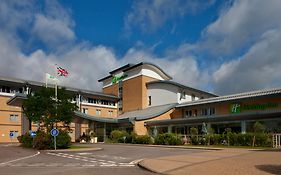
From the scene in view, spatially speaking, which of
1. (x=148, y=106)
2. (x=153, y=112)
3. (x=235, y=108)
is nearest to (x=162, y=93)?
(x=148, y=106)

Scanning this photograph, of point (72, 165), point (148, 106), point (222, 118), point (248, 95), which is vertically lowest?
point (72, 165)

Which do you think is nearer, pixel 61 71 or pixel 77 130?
pixel 61 71

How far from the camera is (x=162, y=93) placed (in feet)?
189

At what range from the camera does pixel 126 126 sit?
54.3m

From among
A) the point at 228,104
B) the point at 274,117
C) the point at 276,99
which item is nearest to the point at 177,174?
the point at 274,117

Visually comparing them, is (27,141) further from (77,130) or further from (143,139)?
(77,130)

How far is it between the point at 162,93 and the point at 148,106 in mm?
3759

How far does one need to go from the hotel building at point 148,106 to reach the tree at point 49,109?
1392 cm

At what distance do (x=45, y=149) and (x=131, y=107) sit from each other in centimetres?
3158

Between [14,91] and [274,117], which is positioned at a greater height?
[14,91]

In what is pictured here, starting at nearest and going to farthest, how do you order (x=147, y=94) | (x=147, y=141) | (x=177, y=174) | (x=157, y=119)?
(x=177, y=174), (x=147, y=141), (x=157, y=119), (x=147, y=94)

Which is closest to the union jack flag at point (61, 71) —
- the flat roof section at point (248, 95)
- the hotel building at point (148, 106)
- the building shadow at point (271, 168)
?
the hotel building at point (148, 106)

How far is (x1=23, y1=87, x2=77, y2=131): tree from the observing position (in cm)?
3388

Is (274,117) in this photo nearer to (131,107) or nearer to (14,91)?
(131,107)
